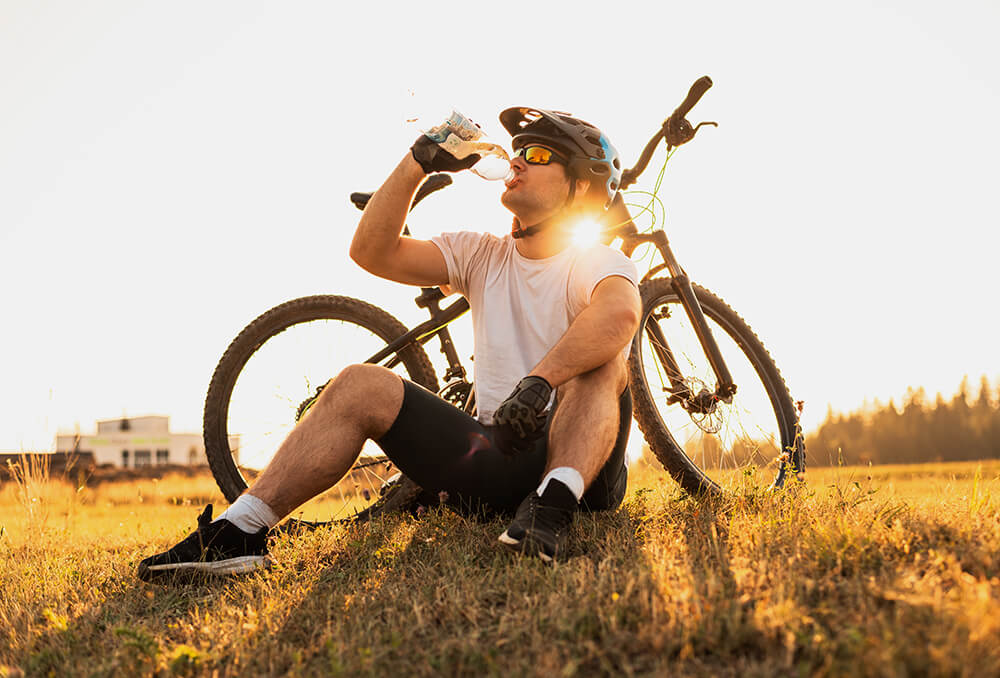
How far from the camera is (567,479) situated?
2.63 metres

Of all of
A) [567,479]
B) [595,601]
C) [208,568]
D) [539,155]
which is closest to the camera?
[595,601]

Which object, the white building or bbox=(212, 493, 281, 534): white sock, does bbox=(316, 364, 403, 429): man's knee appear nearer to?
bbox=(212, 493, 281, 534): white sock

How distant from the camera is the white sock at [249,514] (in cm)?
279

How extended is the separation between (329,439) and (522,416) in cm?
82

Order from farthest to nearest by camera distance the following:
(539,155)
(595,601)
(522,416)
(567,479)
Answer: (539,155) → (567,479) → (522,416) → (595,601)

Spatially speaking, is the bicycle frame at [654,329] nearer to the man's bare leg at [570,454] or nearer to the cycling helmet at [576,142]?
the cycling helmet at [576,142]

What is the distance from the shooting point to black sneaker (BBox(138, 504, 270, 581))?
2.77 meters

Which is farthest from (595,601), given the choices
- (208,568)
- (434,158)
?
(434,158)

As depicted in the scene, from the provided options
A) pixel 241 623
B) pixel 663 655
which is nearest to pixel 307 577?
pixel 241 623

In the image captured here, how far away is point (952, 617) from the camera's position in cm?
173

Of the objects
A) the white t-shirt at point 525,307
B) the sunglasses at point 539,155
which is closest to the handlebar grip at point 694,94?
the sunglasses at point 539,155

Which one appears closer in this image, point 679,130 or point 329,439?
point 329,439

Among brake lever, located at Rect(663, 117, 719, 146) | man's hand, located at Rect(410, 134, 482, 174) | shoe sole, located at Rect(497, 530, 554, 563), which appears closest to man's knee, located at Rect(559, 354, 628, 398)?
shoe sole, located at Rect(497, 530, 554, 563)

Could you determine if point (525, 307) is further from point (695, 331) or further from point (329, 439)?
point (695, 331)
